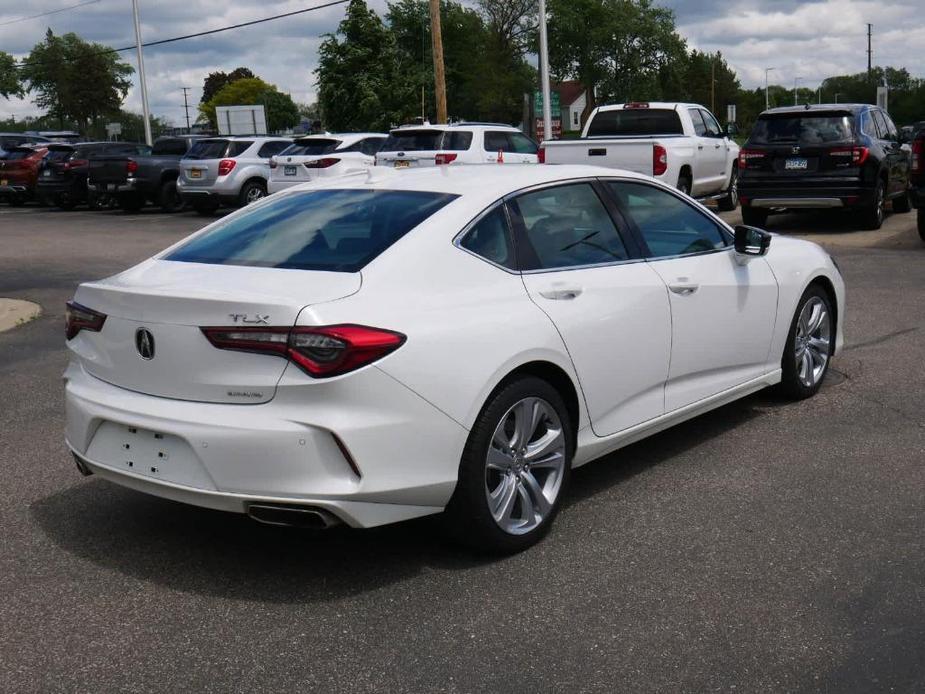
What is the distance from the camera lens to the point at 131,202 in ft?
88.7

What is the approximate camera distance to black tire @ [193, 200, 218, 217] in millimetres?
24619

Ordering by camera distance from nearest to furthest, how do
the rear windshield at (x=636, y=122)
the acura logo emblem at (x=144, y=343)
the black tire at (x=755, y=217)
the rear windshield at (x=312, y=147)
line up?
the acura logo emblem at (x=144, y=343), the black tire at (x=755, y=217), the rear windshield at (x=636, y=122), the rear windshield at (x=312, y=147)

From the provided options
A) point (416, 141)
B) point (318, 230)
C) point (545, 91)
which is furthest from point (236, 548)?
point (545, 91)

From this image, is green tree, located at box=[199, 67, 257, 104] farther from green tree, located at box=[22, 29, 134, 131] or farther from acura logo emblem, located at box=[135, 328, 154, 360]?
acura logo emblem, located at box=[135, 328, 154, 360]

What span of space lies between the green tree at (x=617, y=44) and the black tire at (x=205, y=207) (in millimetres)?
67538

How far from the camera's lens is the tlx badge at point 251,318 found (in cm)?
399

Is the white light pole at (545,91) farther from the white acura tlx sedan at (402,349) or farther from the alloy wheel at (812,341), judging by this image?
the white acura tlx sedan at (402,349)

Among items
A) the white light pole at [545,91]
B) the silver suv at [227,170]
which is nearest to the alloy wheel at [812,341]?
the silver suv at [227,170]

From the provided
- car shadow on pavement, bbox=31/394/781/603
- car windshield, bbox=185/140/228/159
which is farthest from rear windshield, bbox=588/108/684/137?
car shadow on pavement, bbox=31/394/781/603

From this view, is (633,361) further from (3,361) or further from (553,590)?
(3,361)

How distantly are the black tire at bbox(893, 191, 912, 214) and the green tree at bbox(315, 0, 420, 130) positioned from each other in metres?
57.6

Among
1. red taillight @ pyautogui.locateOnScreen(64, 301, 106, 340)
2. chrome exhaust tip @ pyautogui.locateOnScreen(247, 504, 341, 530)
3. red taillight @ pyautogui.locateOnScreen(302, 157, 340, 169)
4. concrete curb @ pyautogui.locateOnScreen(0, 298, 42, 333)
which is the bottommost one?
concrete curb @ pyautogui.locateOnScreen(0, 298, 42, 333)

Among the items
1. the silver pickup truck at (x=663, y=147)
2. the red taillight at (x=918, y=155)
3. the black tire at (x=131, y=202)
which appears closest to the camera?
the red taillight at (x=918, y=155)

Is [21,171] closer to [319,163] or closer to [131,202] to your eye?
[131,202]
